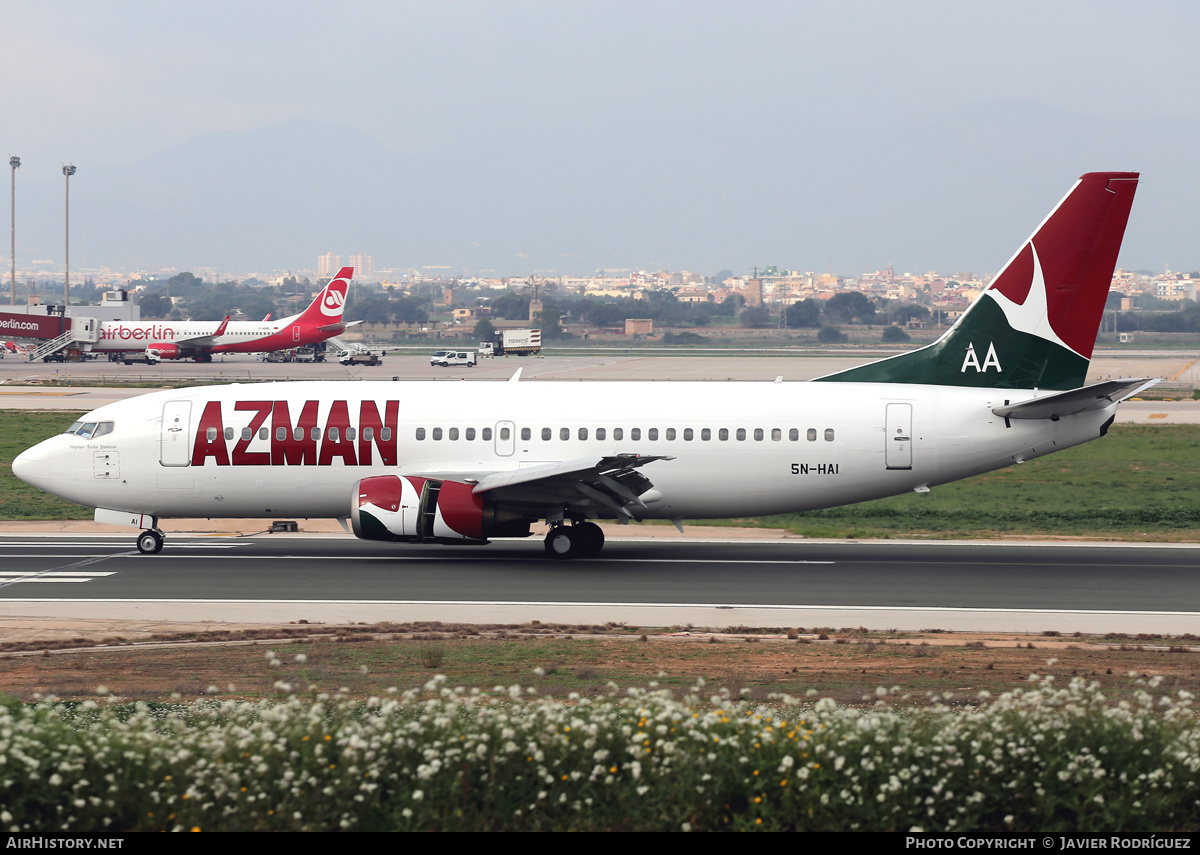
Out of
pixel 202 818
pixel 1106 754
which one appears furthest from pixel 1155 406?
pixel 202 818

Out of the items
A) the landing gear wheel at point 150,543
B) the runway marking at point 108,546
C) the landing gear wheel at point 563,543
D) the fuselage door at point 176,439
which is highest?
the fuselage door at point 176,439

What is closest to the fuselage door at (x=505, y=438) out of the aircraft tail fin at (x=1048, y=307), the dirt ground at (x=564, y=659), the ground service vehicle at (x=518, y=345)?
the dirt ground at (x=564, y=659)

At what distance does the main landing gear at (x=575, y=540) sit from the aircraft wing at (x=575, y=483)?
553mm

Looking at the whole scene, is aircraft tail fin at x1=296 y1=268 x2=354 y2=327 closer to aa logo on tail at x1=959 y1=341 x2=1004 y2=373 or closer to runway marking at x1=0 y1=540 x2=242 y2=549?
runway marking at x1=0 y1=540 x2=242 y2=549

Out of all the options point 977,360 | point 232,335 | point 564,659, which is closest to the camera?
point 564,659

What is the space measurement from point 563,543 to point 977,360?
10.9 m

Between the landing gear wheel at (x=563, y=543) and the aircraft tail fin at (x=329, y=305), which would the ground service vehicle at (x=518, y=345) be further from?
the landing gear wheel at (x=563, y=543)

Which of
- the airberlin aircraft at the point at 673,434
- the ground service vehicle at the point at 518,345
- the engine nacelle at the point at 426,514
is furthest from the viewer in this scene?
the ground service vehicle at the point at 518,345

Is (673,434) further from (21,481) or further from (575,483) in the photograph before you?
(21,481)

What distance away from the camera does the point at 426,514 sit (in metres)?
26.9

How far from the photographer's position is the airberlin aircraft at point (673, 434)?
28.2m

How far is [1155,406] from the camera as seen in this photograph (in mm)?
71250

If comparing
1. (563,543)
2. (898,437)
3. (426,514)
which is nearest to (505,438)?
(563,543)

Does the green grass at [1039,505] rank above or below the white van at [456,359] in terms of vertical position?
below
